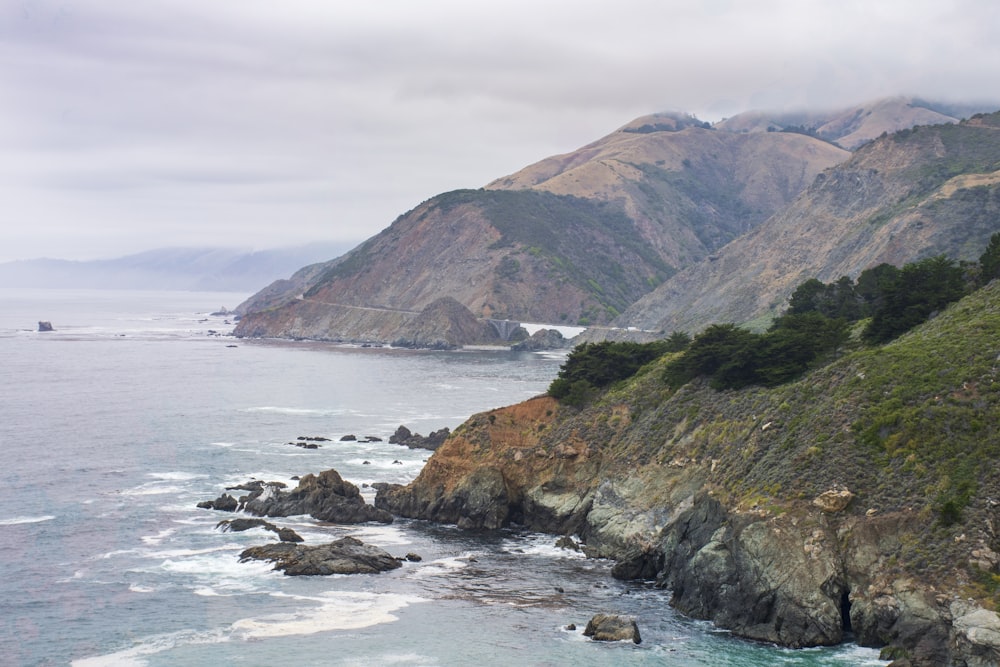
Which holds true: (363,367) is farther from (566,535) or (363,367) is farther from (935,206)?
(566,535)

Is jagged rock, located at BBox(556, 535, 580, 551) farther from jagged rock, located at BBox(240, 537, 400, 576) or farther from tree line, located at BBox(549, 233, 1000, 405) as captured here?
tree line, located at BBox(549, 233, 1000, 405)

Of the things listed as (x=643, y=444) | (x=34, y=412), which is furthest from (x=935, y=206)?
(x=34, y=412)

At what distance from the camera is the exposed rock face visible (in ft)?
215

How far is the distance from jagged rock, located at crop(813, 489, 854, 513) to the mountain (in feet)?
319

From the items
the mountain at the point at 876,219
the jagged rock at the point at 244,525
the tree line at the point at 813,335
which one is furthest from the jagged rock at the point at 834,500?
the mountain at the point at 876,219

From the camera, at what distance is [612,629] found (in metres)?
44.4

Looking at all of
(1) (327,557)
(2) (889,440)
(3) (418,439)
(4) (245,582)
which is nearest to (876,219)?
(3) (418,439)

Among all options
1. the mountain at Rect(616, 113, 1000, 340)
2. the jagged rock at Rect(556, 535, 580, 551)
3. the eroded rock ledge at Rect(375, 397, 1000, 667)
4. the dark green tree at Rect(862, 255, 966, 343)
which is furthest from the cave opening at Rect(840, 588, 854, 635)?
→ the mountain at Rect(616, 113, 1000, 340)

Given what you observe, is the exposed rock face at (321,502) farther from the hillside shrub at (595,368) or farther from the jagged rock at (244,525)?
the hillside shrub at (595,368)

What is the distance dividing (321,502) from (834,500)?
32183mm

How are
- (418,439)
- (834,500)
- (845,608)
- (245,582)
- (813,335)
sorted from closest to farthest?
(845,608), (834,500), (245,582), (813,335), (418,439)

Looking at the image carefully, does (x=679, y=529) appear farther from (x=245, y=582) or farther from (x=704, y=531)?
(x=245, y=582)

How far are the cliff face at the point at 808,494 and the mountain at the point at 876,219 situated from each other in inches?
3454

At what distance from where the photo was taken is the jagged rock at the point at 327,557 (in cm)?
5388
